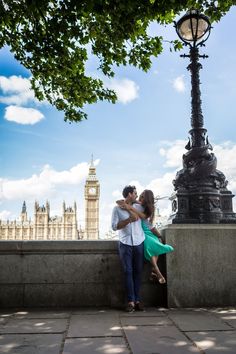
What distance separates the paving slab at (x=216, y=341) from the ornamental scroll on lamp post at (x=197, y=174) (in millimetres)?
1837

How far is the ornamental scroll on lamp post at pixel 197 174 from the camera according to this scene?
4.80 m

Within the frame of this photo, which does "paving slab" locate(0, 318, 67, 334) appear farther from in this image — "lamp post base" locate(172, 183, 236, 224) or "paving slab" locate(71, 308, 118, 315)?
"lamp post base" locate(172, 183, 236, 224)

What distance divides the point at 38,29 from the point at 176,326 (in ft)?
16.7

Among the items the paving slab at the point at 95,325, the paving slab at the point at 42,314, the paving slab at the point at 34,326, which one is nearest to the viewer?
the paving slab at the point at 95,325

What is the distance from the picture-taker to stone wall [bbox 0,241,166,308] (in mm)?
4898

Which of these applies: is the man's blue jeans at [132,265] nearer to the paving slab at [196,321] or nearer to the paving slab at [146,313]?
the paving slab at [146,313]

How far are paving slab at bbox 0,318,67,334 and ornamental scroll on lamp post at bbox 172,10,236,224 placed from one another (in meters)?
2.03

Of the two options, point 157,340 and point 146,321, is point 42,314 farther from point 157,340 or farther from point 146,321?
point 157,340

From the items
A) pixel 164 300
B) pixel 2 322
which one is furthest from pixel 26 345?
pixel 164 300

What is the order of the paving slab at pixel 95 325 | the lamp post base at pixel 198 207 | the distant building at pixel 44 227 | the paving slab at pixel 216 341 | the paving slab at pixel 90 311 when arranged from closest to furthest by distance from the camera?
1. the paving slab at pixel 216 341
2. the paving slab at pixel 95 325
3. the paving slab at pixel 90 311
4. the lamp post base at pixel 198 207
5. the distant building at pixel 44 227

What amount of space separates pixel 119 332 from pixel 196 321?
950 mm

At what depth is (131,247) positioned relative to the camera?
4.68m

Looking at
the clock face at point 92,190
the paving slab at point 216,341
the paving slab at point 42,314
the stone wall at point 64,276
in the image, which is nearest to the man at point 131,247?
the stone wall at point 64,276

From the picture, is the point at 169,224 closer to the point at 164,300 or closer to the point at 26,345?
the point at 164,300
